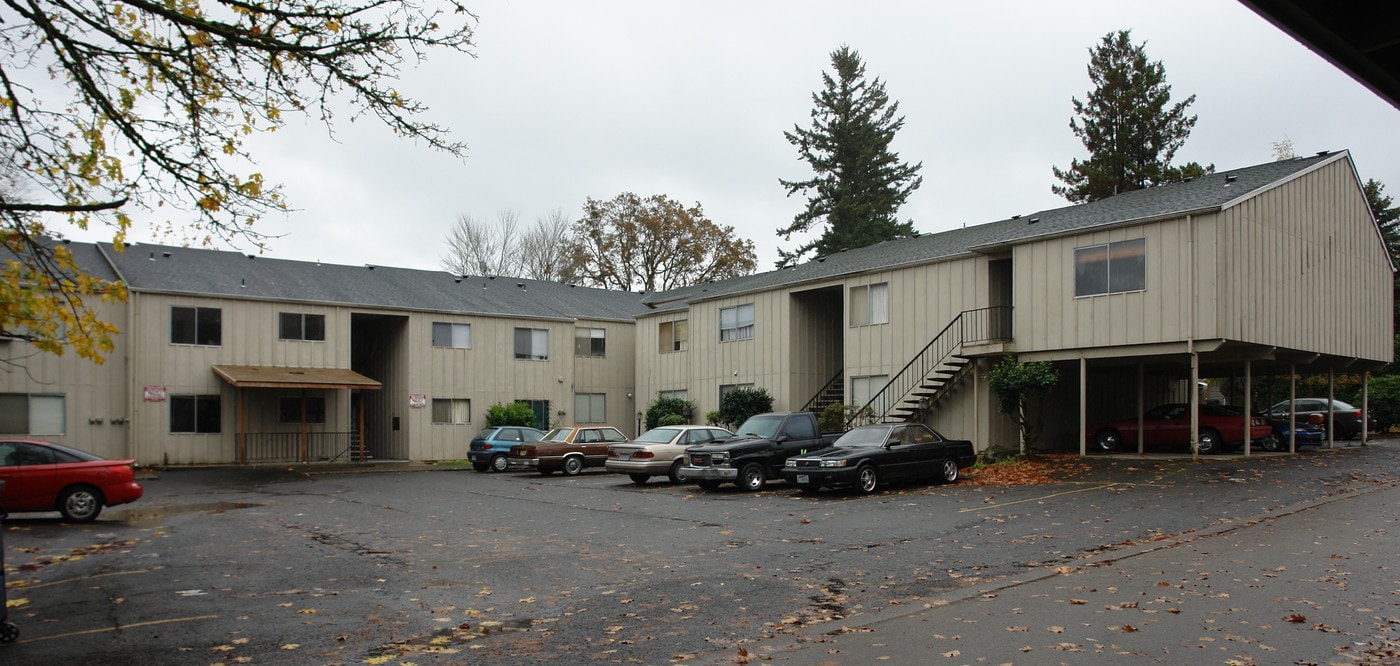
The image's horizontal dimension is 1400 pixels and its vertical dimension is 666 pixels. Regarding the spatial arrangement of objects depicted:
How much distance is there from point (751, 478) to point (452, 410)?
753 inches

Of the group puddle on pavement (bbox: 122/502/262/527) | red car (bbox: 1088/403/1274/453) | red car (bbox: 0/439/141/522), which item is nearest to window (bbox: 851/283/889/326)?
red car (bbox: 1088/403/1274/453)

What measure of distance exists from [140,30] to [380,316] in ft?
93.3

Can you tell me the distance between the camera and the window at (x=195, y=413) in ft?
101

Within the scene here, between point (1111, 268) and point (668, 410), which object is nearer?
point (1111, 268)

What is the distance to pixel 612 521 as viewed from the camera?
15.2m

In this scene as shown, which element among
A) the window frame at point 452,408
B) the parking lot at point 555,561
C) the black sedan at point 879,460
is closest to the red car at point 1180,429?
the parking lot at point 555,561

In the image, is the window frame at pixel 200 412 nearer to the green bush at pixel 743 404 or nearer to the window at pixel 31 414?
the window at pixel 31 414

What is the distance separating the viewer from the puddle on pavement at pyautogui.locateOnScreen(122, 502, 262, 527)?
51.9 feet

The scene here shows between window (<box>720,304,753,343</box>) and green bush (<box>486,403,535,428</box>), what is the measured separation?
8.10m

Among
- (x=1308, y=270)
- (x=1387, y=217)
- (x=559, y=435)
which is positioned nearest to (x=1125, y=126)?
(x=1387, y=217)

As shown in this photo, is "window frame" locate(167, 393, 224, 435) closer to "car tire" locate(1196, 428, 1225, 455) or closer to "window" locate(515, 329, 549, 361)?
"window" locate(515, 329, 549, 361)

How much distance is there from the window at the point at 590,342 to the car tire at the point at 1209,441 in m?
23.6

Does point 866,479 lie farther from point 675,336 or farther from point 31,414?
point 31,414

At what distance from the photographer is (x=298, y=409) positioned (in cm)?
3400
